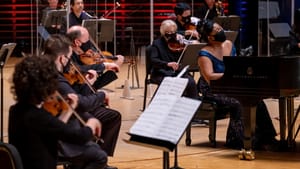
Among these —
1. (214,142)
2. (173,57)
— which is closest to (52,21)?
(173,57)

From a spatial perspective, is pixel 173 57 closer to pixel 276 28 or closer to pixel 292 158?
pixel 292 158

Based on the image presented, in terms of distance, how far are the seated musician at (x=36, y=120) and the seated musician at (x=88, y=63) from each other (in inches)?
84.3

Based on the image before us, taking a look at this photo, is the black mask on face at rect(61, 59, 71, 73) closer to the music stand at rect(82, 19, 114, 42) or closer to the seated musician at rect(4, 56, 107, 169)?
the seated musician at rect(4, 56, 107, 169)

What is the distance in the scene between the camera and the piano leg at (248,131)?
644cm

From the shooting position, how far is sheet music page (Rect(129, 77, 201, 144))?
431 centimetres

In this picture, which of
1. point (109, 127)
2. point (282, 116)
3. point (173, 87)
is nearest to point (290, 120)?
point (282, 116)

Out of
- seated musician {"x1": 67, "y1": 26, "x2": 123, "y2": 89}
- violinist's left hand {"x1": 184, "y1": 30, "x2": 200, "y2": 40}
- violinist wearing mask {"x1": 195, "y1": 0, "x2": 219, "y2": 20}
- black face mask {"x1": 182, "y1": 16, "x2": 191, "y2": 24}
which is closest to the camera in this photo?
seated musician {"x1": 67, "y1": 26, "x2": 123, "y2": 89}

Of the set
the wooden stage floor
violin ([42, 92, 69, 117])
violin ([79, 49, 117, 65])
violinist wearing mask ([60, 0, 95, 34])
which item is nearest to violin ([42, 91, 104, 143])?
violin ([42, 92, 69, 117])

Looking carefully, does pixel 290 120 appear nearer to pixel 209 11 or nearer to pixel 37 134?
pixel 209 11

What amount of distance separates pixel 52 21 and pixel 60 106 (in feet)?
14.9

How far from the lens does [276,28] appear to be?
492 inches

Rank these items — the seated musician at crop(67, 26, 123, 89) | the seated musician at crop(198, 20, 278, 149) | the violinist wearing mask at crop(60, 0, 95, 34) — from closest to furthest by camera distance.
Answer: the seated musician at crop(67, 26, 123, 89) → the seated musician at crop(198, 20, 278, 149) → the violinist wearing mask at crop(60, 0, 95, 34)

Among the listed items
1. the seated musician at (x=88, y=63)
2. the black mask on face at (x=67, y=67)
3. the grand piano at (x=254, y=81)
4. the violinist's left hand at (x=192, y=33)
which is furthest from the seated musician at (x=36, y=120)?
the violinist's left hand at (x=192, y=33)

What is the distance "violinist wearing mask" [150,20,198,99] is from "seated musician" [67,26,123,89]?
1718 millimetres
